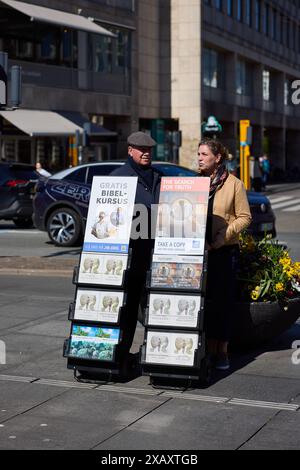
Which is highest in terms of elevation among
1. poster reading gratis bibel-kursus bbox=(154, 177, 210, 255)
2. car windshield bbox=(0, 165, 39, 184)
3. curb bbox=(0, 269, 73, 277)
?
car windshield bbox=(0, 165, 39, 184)

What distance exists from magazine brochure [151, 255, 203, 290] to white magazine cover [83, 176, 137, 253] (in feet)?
0.94

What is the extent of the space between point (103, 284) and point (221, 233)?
988 millimetres

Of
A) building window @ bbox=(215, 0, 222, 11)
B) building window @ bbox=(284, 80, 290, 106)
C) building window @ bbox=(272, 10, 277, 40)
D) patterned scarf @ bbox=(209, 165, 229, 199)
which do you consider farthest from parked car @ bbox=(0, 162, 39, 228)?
building window @ bbox=(284, 80, 290, 106)

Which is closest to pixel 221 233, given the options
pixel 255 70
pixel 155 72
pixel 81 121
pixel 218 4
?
pixel 81 121

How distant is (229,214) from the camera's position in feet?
23.1

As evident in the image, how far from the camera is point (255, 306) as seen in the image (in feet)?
24.8

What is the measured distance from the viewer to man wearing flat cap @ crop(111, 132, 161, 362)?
22.9 feet

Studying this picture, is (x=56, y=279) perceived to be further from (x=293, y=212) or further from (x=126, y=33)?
(x=126, y=33)

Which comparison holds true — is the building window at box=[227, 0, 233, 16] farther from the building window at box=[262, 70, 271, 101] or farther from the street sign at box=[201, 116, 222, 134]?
the street sign at box=[201, 116, 222, 134]

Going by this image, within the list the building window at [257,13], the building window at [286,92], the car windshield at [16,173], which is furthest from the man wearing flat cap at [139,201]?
the building window at [286,92]

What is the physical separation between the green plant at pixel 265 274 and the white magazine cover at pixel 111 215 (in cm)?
136

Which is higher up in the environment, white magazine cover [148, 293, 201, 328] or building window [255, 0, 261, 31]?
building window [255, 0, 261, 31]

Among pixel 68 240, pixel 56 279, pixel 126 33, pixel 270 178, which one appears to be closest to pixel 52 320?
pixel 56 279

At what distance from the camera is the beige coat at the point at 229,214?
6.93 metres
